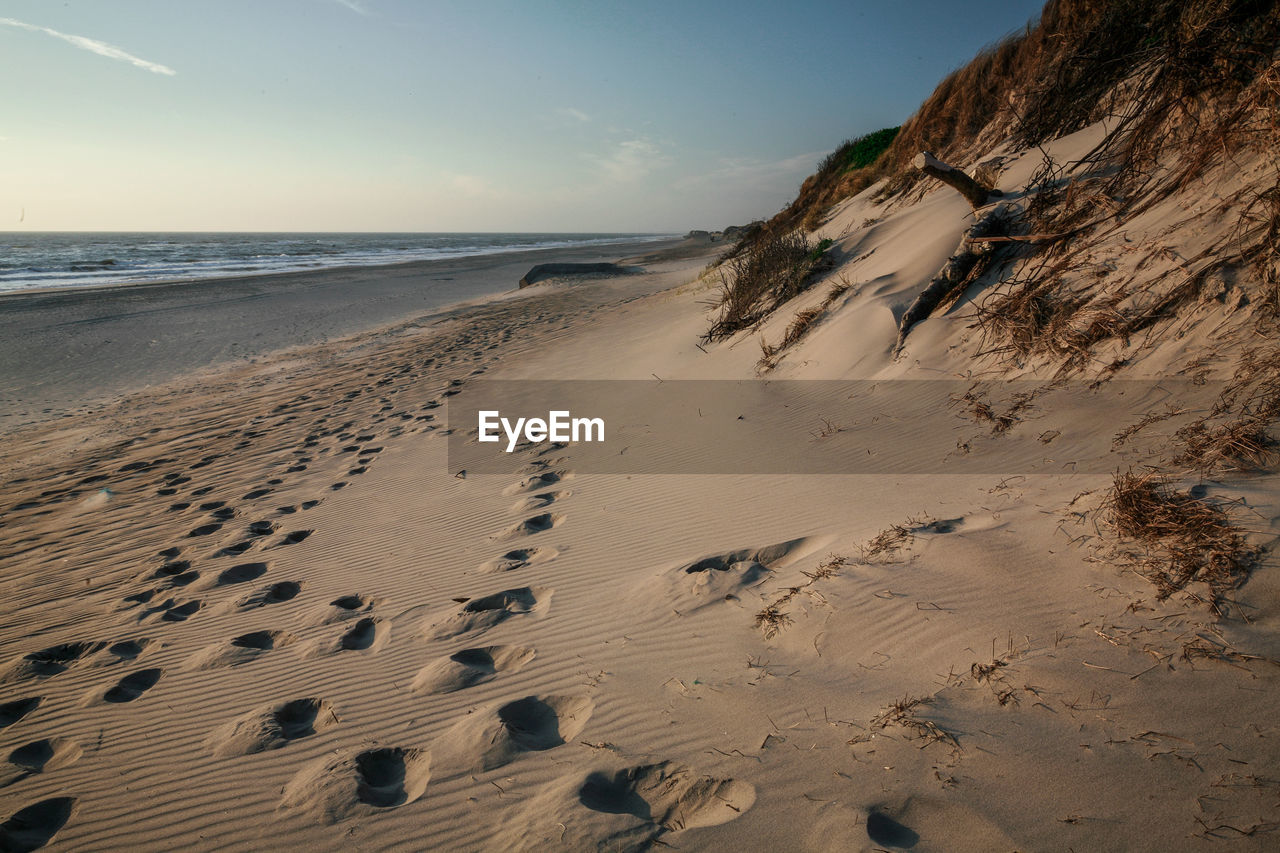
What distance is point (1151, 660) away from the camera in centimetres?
205

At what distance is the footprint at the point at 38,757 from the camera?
256 centimetres

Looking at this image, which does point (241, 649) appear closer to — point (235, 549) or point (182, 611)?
point (182, 611)

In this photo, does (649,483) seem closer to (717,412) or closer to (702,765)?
(717,412)

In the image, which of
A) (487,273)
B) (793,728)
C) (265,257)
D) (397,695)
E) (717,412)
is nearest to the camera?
(793,728)

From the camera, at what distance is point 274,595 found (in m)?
3.89

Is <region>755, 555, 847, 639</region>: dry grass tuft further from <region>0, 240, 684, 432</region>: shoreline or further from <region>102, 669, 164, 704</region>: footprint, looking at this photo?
<region>0, 240, 684, 432</region>: shoreline

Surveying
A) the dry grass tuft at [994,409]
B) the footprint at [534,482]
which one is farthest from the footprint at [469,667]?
the dry grass tuft at [994,409]

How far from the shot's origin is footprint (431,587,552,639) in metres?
3.29

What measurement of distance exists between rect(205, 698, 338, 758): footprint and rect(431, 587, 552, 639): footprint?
63cm

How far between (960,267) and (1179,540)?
3932mm

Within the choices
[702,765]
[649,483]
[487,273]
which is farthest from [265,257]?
[702,765]

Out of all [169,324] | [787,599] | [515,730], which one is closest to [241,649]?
[515,730]

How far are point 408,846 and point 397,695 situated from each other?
863 millimetres

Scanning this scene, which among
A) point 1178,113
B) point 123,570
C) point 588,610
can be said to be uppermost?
point 1178,113
